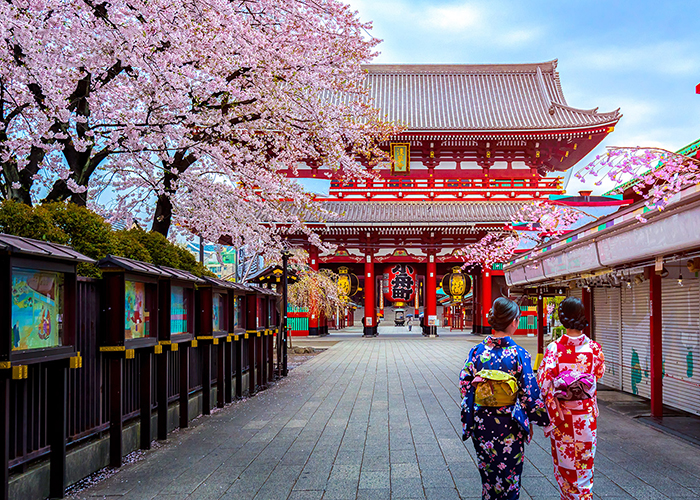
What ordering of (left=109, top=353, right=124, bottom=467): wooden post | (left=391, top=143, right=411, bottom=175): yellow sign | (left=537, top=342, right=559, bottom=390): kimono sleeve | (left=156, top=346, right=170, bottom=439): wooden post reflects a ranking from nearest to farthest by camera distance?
1. (left=537, top=342, right=559, bottom=390): kimono sleeve
2. (left=109, top=353, right=124, bottom=467): wooden post
3. (left=156, top=346, right=170, bottom=439): wooden post
4. (left=391, top=143, right=411, bottom=175): yellow sign

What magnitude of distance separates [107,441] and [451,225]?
73.9ft

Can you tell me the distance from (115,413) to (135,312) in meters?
1.08

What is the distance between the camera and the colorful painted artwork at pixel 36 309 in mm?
4219

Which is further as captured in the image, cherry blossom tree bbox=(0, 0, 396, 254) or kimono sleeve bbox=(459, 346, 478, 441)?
cherry blossom tree bbox=(0, 0, 396, 254)

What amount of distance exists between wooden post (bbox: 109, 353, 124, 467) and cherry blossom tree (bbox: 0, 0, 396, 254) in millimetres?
3665

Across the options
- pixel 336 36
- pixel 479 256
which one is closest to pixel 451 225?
pixel 479 256

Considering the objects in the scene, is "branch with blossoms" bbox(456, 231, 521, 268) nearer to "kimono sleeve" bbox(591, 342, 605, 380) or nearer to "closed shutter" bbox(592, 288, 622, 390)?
"closed shutter" bbox(592, 288, 622, 390)

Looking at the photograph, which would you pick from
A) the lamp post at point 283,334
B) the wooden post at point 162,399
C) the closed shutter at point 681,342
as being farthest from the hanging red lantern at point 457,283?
the wooden post at point 162,399

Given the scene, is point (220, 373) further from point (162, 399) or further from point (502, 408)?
point (502, 408)

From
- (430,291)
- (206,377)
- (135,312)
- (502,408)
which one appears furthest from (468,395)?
(430,291)

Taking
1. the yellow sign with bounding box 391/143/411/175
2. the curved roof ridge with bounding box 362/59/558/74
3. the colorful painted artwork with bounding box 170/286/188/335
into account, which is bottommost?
the colorful painted artwork with bounding box 170/286/188/335

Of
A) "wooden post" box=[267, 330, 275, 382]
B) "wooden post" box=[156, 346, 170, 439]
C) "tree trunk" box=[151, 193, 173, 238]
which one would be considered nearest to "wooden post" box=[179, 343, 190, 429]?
"wooden post" box=[156, 346, 170, 439]

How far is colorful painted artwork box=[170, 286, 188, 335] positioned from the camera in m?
7.46

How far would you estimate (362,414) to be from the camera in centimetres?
893
